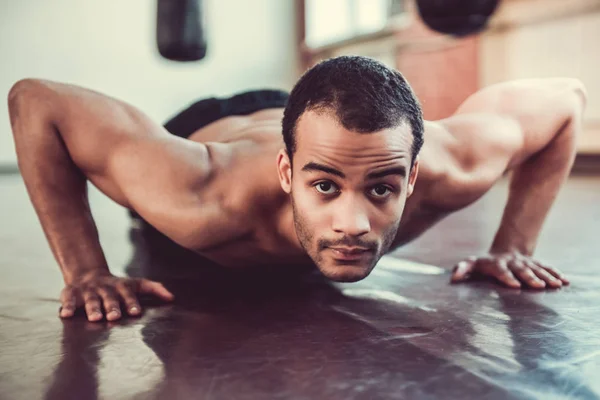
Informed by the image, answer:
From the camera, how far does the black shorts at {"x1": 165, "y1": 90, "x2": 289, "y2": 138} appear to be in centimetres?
177

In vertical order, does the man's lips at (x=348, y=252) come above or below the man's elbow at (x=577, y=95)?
below

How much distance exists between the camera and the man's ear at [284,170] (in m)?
1.08

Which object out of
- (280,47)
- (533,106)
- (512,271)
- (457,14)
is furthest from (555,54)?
(457,14)

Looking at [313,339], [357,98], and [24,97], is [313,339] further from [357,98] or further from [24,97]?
[24,97]

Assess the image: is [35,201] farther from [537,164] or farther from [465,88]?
[465,88]

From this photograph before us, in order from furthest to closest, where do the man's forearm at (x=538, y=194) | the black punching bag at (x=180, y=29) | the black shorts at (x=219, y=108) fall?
the black shorts at (x=219, y=108) < the black punching bag at (x=180, y=29) < the man's forearm at (x=538, y=194)

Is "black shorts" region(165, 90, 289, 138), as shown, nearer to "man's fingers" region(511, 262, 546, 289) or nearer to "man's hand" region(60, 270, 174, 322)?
"man's hand" region(60, 270, 174, 322)

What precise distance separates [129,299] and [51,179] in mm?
261

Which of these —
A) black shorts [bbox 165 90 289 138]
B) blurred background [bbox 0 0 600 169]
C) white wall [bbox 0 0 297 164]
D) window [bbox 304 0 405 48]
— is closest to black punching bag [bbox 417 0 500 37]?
black shorts [bbox 165 90 289 138]

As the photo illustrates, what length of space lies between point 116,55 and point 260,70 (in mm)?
1200

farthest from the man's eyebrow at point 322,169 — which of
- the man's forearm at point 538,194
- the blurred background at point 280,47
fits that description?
the blurred background at point 280,47

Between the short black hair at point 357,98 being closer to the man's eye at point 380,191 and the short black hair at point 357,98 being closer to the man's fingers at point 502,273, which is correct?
the man's eye at point 380,191

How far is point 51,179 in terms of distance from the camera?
1.20m

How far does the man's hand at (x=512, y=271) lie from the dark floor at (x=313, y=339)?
32mm
